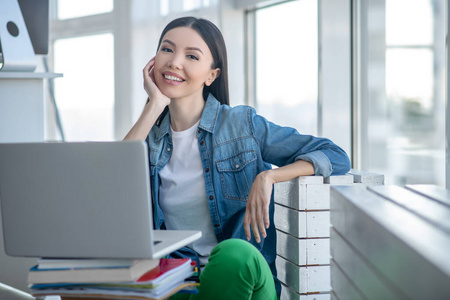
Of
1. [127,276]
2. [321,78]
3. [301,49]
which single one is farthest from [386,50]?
[127,276]

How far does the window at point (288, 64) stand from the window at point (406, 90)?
0.46 m

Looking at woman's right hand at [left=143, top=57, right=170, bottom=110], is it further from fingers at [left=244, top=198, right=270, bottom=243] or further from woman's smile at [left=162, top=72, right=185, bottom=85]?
fingers at [left=244, top=198, right=270, bottom=243]

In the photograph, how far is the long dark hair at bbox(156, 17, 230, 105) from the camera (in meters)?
1.84

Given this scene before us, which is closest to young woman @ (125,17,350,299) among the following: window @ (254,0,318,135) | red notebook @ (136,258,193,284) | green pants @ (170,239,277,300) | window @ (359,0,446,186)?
green pants @ (170,239,277,300)

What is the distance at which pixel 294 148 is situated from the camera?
1761 mm

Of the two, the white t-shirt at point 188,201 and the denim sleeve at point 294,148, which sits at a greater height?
the denim sleeve at point 294,148

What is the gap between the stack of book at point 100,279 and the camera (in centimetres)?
98

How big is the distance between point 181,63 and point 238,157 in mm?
354

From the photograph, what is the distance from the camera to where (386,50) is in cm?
293

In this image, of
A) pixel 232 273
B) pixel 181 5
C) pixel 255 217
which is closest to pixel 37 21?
pixel 255 217

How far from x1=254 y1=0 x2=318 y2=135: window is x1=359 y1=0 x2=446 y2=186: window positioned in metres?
0.46

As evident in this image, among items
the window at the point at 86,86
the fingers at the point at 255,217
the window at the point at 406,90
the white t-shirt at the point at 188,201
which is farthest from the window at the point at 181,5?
the fingers at the point at 255,217

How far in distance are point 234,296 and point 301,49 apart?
2548 mm

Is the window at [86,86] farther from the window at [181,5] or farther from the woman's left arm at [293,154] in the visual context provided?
the woman's left arm at [293,154]
